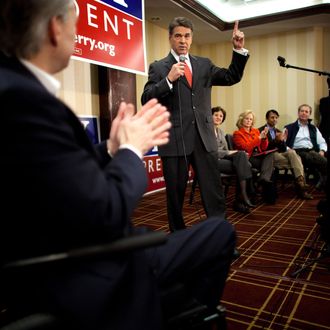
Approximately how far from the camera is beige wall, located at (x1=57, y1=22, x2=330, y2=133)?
5.80 meters

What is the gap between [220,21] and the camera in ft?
18.2

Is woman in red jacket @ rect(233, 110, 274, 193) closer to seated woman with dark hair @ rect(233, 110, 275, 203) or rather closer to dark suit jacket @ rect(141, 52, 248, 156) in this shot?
seated woman with dark hair @ rect(233, 110, 275, 203)

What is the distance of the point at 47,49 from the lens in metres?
0.75

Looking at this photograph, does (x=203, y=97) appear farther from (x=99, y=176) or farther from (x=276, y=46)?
(x=276, y=46)

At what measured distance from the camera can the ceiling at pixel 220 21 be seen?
15.6ft

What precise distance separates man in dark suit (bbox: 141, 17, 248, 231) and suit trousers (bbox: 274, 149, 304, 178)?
8.31ft

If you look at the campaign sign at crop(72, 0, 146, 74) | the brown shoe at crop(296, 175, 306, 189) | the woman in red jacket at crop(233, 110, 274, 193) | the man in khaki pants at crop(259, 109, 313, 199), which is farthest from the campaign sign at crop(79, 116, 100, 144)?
the brown shoe at crop(296, 175, 306, 189)

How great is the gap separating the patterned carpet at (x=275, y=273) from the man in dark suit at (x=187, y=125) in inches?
18.6

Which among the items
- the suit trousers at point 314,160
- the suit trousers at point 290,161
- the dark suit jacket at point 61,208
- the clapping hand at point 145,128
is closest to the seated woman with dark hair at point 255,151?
the suit trousers at point 290,161

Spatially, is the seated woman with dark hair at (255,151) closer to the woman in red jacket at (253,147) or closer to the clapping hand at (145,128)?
the woman in red jacket at (253,147)

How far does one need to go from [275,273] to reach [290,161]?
9.44 ft

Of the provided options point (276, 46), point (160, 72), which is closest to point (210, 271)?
point (160, 72)

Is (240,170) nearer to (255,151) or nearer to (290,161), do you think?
(255,151)

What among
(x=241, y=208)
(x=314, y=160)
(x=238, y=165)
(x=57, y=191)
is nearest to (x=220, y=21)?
(x=314, y=160)
